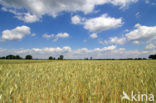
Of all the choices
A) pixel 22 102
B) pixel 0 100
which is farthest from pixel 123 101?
pixel 0 100

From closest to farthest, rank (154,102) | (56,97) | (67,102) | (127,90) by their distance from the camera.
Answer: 1. (154,102)
2. (67,102)
3. (56,97)
4. (127,90)

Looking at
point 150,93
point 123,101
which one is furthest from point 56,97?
point 150,93

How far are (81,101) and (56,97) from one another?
1.70 ft

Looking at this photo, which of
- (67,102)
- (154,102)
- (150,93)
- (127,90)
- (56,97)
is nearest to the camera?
(154,102)

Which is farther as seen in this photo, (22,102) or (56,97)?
(56,97)

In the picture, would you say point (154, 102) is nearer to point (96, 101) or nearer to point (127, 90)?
point (127, 90)

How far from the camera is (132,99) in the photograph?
2.10 metres

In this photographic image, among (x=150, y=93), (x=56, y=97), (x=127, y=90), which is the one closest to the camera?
(x=56, y=97)

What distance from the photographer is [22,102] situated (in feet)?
6.50

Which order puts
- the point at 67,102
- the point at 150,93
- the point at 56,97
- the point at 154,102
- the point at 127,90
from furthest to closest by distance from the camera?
the point at 127,90 → the point at 150,93 → the point at 56,97 → the point at 67,102 → the point at 154,102

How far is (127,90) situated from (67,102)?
1432 millimetres

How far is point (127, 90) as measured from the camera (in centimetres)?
249

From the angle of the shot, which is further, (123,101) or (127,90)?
(127,90)

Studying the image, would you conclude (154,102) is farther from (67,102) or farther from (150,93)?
(67,102)
